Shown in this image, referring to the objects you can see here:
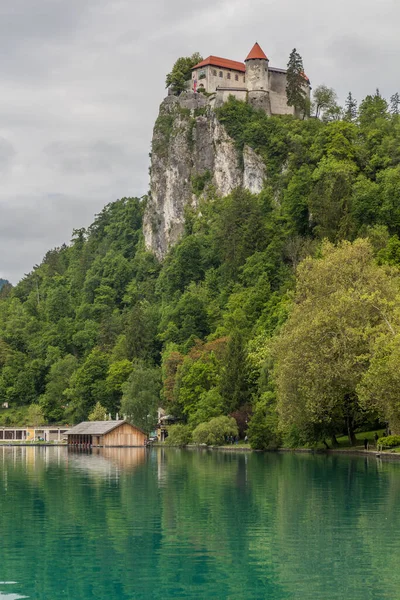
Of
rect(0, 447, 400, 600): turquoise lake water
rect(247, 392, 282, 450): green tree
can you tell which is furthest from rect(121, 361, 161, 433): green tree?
rect(0, 447, 400, 600): turquoise lake water

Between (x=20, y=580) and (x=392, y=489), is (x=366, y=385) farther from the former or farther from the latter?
(x=20, y=580)

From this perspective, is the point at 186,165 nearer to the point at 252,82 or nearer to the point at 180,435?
the point at 252,82

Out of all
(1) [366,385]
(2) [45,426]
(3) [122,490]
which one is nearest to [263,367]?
(1) [366,385]

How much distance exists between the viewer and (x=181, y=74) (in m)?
142

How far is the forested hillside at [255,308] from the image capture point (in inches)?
2293

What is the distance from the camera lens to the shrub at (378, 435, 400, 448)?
58.1 m

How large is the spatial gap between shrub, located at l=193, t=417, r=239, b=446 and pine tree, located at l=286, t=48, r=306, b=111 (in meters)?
63.7

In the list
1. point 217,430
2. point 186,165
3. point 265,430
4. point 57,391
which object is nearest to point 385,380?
point 265,430

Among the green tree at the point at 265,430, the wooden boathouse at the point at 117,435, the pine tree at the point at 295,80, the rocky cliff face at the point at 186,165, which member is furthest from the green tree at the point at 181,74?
the green tree at the point at 265,430

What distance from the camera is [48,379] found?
14250 cm

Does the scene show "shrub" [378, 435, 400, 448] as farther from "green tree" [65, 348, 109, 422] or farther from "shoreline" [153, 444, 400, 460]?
"green tree" [65, 348, 109, 422]

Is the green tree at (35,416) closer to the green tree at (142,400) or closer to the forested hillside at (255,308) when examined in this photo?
the forested hillside at (255,308)

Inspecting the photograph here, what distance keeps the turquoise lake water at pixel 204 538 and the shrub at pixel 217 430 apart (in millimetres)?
37880

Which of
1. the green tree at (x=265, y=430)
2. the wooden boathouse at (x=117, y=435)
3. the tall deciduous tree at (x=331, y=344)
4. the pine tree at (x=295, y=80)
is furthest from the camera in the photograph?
the pine tree at (x=295, y=80)
